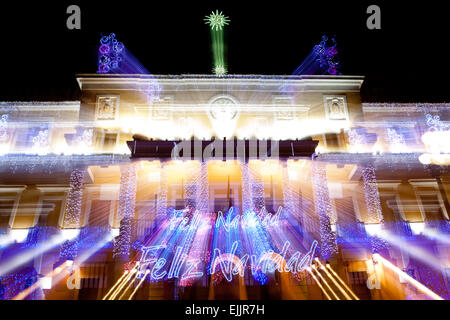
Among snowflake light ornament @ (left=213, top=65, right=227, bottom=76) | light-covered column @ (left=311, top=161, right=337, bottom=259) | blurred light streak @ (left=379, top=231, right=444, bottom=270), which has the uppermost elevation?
snowflake light ornament @ (left=213, top=65, right=227, bottom=76)

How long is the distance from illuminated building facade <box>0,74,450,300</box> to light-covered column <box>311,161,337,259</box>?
0.09 metres

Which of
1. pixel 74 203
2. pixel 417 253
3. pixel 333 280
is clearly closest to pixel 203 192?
pixel 333 280

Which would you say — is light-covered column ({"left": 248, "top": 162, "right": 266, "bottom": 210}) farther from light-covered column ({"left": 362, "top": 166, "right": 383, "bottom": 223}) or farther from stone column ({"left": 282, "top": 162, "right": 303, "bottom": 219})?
light-covered column ({"left": 362, "top": 166, "right": 383, "bottom": 223})

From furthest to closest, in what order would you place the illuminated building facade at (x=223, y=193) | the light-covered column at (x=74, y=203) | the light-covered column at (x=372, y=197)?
the light-covered column at (x=372, y=197), the light-covered column at (x=74, y=203), the illuminated building facade at (x=223, y=193)

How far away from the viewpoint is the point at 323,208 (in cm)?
1573

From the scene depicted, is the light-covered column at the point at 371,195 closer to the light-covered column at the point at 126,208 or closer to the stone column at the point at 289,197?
the stone column at the point at 289,197

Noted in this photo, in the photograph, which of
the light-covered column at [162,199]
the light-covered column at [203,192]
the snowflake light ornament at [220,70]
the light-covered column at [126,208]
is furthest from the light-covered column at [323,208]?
the light-covered column at [126,208]

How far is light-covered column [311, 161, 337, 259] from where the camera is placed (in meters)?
14.2

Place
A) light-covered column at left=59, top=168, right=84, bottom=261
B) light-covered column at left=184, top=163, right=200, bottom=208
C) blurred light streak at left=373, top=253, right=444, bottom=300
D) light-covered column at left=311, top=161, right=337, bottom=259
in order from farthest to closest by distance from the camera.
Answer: light-covered column at left=59, top=168, right=84, bottom=261
light-covered column at left=184, top=163, right=200, bottom=208
light-covered column at left=311, top=161, right=337, bottom=259
blurred light streak at left=373, top=253, right=444, bottom=300

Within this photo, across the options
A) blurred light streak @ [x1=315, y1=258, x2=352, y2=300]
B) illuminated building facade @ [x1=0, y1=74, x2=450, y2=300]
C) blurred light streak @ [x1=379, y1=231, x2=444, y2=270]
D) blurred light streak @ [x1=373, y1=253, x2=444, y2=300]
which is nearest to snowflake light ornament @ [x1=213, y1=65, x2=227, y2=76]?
illuminated building facade @ [x1=0, y1=74, x2=450, y2=300]

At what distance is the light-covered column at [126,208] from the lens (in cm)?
1433

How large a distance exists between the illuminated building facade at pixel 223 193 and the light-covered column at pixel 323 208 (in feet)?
0.30

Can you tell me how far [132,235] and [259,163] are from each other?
826 cm

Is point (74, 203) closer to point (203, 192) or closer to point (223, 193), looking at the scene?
point (203, 192)
